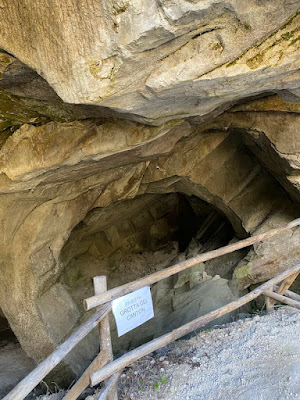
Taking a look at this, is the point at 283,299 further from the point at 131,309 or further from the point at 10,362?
the point at 10,362

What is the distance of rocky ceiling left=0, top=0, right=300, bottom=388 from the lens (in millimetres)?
2377

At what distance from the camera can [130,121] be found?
4.26 metres

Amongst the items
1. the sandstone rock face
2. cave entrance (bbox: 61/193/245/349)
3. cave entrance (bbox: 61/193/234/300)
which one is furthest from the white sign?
cave entrance (bbox: 61/193/234/300)

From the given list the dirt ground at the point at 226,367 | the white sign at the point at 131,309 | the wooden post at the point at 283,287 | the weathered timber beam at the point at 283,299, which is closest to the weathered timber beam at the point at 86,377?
the white sign at the point at 131,309

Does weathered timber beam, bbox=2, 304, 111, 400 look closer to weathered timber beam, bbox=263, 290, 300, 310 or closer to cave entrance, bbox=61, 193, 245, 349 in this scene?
weathered timber beam, bbox=263, 290, 300, 310

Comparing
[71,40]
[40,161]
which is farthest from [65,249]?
[71,40]

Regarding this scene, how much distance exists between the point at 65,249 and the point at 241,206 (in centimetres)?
432

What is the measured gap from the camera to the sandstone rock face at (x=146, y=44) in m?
2.22

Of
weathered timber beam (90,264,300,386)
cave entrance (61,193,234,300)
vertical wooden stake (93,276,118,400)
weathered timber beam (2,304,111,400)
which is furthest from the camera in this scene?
cave entrance (61,193,234,300)

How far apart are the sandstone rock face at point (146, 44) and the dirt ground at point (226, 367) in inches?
92.7

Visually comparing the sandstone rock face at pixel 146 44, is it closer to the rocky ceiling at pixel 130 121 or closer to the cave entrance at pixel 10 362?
the rocky ceiling at pixel 130 121

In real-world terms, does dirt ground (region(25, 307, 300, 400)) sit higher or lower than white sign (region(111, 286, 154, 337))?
lower

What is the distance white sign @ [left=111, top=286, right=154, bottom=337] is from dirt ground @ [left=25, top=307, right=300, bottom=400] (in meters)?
0.68

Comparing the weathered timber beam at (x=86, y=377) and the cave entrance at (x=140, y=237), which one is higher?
the weathered timber beam at (x=86, y=377)
